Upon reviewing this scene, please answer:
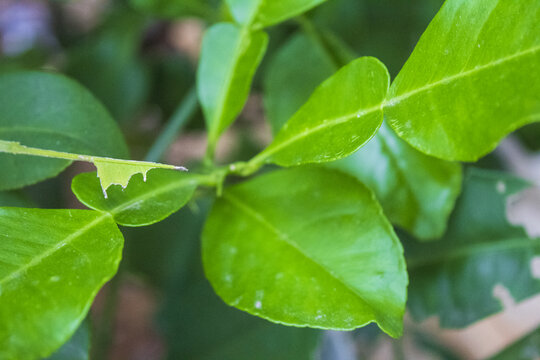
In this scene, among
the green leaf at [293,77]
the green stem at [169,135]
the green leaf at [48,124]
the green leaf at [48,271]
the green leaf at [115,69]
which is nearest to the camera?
the green leaf at [48,271]

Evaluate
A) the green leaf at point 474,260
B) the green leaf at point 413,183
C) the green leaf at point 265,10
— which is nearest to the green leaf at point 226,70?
the green leaf at point 265,10

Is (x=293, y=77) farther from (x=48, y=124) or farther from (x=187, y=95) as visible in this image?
(x=187, y=95)

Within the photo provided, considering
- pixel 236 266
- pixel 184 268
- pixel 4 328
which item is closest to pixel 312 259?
pixel 236 266

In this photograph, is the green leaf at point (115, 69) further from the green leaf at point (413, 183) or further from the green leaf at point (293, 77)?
the green leaf at point (413, 183)

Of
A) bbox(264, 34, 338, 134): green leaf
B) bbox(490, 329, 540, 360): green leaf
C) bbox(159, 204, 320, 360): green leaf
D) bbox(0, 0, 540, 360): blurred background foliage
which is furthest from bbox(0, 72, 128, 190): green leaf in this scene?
bbox(490, 329, 540, 360): green leaf

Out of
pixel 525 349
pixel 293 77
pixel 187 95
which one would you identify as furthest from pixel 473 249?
pixel 187 95

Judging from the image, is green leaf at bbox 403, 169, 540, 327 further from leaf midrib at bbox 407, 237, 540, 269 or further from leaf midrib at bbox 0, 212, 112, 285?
leaf midrib at bbox 0, 212, 112, 285
